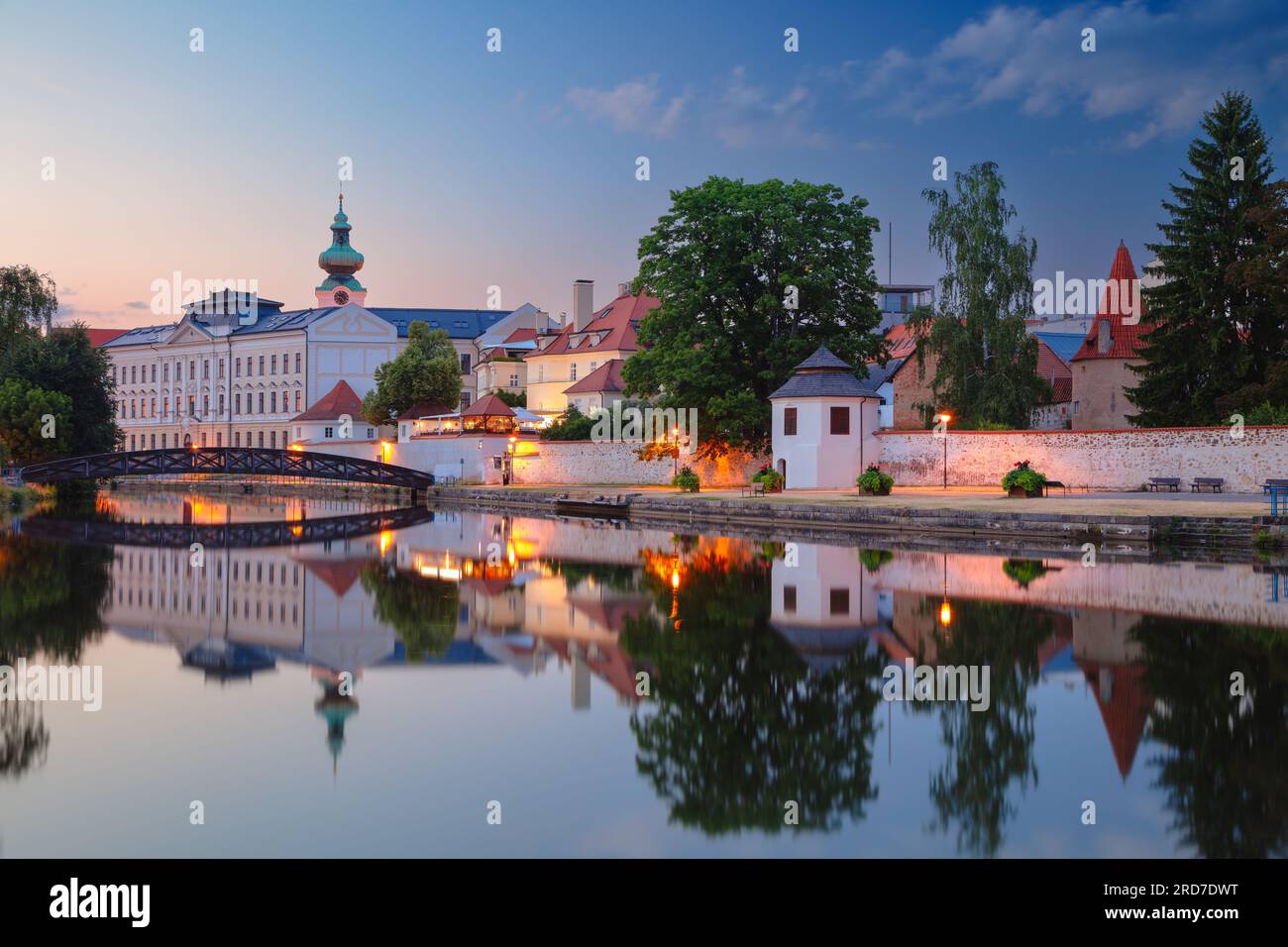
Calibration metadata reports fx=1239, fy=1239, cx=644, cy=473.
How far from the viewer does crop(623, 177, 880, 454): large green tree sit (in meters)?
41.0

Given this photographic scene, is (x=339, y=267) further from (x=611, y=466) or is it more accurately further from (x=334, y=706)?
(x=334, y=706)

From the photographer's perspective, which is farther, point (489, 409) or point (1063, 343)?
point (1063, 343)

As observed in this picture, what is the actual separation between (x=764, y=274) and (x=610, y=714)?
108ft

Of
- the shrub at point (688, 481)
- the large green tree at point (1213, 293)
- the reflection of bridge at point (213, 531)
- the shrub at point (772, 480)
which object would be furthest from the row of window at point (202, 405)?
the large green tree at point (1213, 293)

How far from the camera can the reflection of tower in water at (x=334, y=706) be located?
9656 millimetres

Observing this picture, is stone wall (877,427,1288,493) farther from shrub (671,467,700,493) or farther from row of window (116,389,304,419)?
row of window (116,389,304,419)

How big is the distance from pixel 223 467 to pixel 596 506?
63.2ft

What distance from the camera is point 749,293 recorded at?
140 feet

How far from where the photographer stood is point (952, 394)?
43.8 m

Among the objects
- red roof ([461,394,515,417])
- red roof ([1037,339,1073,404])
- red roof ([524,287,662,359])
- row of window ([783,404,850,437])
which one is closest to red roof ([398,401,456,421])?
red roof ([461,394,515,417])

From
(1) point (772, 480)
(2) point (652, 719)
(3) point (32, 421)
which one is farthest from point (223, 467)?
(2) point (652, 719)
